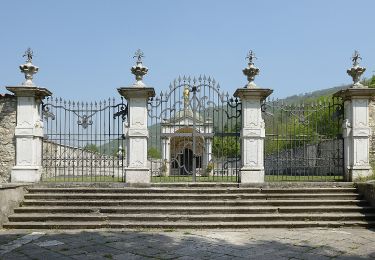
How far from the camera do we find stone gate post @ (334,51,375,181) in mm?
9703

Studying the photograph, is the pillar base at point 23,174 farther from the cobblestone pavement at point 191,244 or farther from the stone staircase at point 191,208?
the cobblestone pavement at point 191,244

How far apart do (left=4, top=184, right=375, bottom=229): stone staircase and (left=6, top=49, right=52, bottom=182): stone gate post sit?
770mm

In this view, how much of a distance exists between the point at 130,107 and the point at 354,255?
6.26 m

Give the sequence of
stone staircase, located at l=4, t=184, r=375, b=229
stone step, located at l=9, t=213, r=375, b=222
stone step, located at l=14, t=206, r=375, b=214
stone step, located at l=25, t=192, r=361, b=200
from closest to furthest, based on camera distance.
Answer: stone staircase, located at l=4, t=184, r=375, b=229, stone step, located at l=9, t=213, r=375, b=222, stone step, located at l=14, t=206, r=375, b=214, stone step, located at l=25, t=192, r=361, b=200

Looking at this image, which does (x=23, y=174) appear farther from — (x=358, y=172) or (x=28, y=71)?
(x=358, y=172)

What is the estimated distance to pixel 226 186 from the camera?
9453mm

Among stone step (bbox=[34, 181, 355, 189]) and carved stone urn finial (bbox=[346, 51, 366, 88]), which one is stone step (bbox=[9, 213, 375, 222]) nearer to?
stone step (bbox=[34, 181, 355, 189])

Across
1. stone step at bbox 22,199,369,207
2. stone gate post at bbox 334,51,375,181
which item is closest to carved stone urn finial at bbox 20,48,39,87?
stone step at bbox 22,199,369,207

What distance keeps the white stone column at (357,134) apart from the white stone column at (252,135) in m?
2.21

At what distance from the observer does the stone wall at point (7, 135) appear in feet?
32.5

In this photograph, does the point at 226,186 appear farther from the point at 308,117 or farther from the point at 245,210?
the point at 308,117

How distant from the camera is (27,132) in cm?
970

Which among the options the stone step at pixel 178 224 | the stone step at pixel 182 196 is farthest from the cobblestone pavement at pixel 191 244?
the stone step at pixel 182 196

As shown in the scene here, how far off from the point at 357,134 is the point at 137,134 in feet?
18.6
